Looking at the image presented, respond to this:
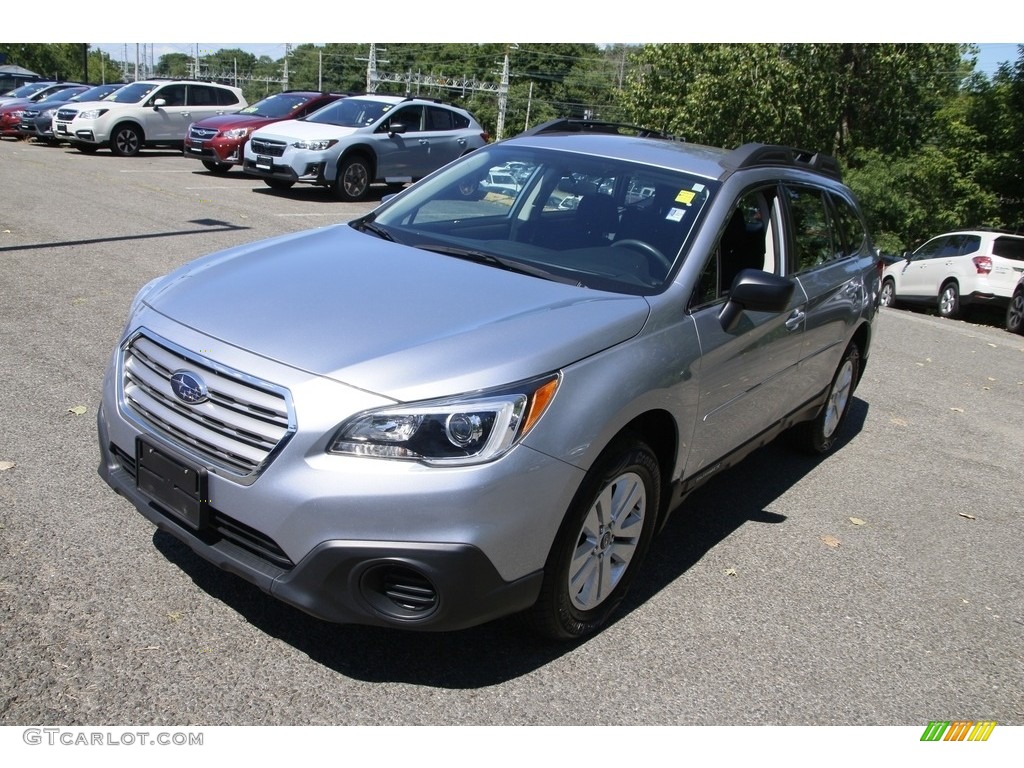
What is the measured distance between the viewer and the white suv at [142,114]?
70.9ft

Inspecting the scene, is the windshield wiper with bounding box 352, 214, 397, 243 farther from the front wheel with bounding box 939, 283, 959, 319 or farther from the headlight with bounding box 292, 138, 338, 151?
the front wheel with bounding box 939, 283, 959, 319

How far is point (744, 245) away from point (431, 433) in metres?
2.19

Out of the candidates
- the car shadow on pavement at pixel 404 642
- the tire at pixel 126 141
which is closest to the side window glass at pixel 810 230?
Answer: the car shadow on pavement at pixel 404 642

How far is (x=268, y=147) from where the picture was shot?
16328 mm

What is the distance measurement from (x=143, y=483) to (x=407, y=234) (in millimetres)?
1727

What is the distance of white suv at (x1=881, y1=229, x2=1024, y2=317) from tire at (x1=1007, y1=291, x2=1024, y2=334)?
0.91 metres

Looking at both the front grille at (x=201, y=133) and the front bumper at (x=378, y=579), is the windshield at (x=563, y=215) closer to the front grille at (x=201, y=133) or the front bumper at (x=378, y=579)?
the front bumper at (x=378, y=579)

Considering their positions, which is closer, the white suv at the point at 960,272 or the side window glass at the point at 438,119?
the white suv at the point at 960,272

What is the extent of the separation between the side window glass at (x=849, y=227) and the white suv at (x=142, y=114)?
19328mm

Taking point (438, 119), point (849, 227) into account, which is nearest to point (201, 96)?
point (438, 119)

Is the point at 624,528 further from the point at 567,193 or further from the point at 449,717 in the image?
the point at 567,193

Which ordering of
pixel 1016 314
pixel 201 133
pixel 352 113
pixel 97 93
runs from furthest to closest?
pixel 97 93 < pixel 201 133 < pixel 352 113 < pixel 1016 314
